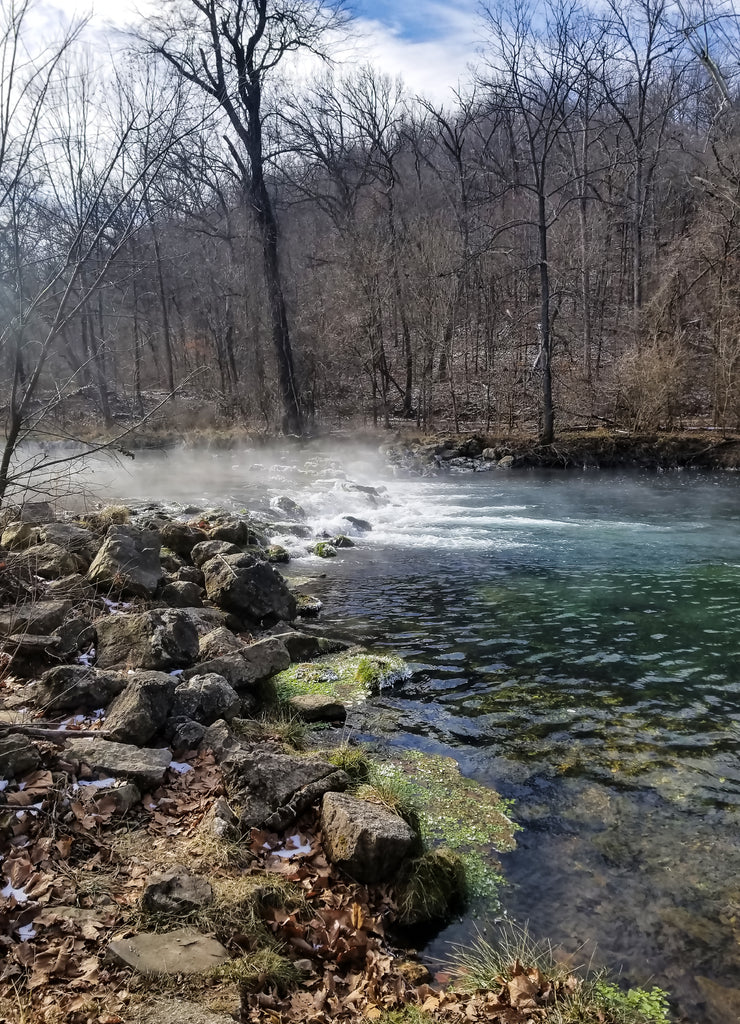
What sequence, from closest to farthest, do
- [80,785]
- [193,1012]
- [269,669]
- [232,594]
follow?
[193,1012] < [80,785] < [269,669] < [232,594]

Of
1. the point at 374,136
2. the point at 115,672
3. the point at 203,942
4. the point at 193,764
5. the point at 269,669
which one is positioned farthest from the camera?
the point at 374,136

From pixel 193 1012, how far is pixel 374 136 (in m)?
37.4

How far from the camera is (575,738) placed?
5473mm

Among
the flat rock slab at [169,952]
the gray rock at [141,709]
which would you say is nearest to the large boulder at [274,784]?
the gray rock at [141,709]

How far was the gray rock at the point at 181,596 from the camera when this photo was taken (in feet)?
23.7

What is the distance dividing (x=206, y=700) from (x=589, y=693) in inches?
138

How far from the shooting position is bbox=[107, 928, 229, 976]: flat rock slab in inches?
107

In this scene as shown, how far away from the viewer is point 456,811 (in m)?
Answer: 4.60

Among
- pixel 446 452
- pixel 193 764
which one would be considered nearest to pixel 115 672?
pixel 193 764

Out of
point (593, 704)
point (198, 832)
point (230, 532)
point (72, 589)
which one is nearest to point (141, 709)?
point (198, 832)

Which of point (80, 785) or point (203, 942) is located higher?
point (80, 785)

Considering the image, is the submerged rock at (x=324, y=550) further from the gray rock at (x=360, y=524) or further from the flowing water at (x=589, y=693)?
the gray rock at (x=360, y=524)

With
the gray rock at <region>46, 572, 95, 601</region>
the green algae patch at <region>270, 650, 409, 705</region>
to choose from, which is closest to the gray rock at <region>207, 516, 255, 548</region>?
the gray rock at <region>46, 572, 95, 601</region>

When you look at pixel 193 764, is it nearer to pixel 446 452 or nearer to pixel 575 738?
pixel 575 738
